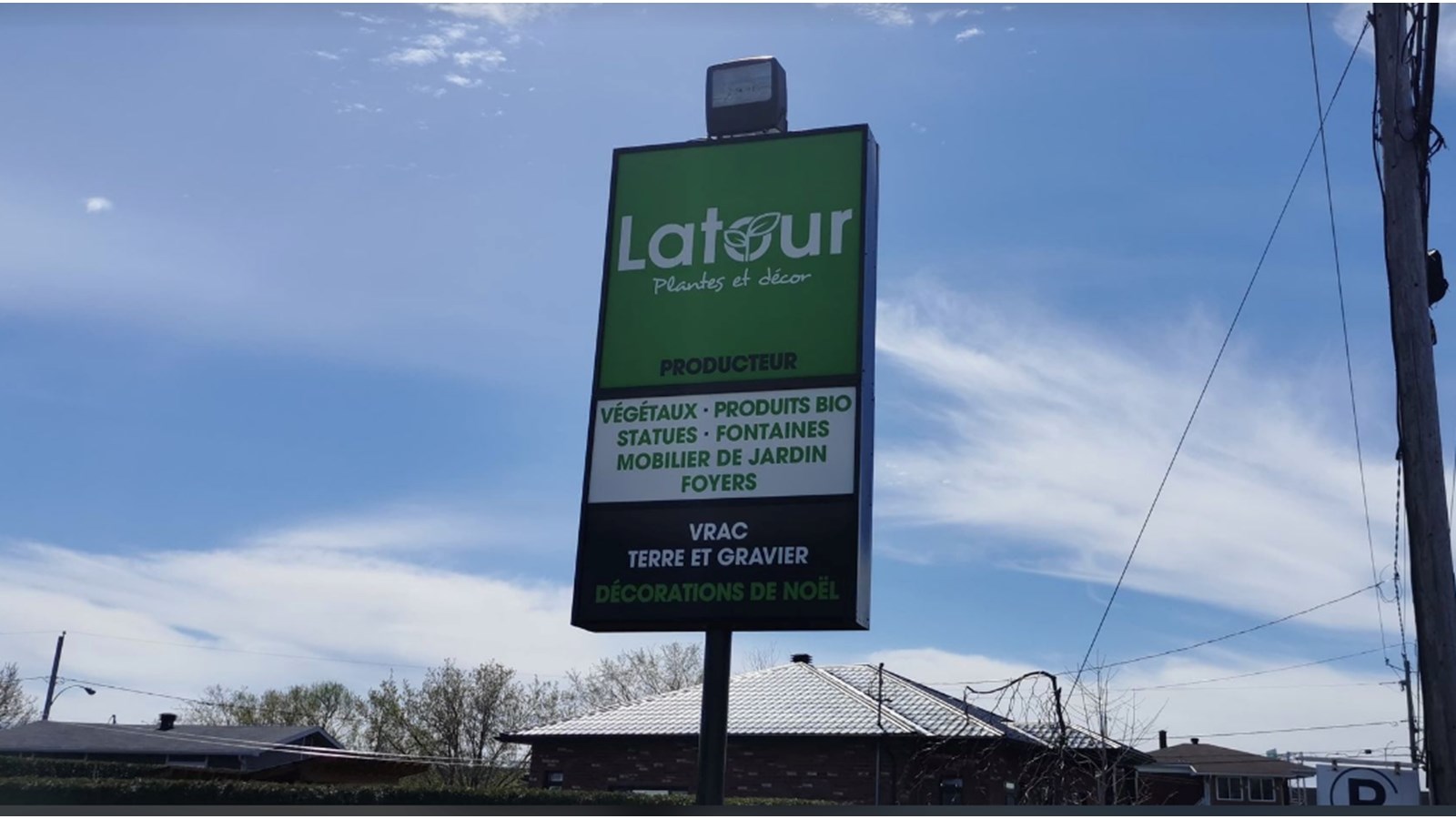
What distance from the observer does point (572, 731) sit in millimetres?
33531

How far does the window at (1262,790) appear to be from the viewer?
66.2 m

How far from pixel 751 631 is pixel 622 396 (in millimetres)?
2107

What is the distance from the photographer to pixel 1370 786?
11.7 metres

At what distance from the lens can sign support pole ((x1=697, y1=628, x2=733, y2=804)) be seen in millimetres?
8641

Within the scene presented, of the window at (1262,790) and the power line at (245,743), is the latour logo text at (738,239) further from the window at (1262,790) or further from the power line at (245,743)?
the window at (1262,790)

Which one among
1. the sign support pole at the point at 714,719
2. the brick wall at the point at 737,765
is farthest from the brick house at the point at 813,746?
the sign support pole at the point at 714,719

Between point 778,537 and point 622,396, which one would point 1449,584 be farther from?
point 622,396

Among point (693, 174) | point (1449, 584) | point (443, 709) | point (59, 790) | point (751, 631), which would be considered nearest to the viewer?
point (751, 631)

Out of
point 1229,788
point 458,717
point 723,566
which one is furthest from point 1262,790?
point 723,566

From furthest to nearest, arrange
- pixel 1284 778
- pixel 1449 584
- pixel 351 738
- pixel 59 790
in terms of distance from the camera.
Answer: pixel 1284 778 → pixel 351 738 → pixel 59 790 → pixel 1449 584

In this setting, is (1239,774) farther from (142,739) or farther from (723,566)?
(723,566)

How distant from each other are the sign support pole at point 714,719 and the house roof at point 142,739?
34.6 metres

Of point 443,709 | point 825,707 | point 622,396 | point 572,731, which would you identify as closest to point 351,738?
point 443,709

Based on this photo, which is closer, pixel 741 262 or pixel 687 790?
pixel 741 262
